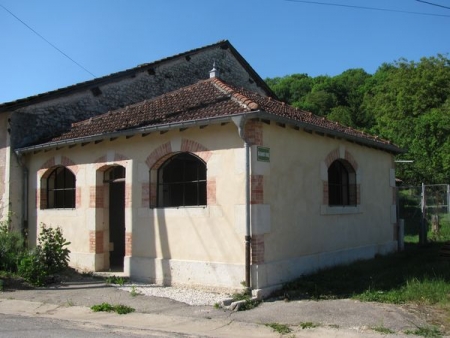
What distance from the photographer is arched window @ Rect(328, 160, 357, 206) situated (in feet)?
40.6

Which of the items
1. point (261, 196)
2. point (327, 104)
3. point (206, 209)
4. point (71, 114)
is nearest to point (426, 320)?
point (261, 196)

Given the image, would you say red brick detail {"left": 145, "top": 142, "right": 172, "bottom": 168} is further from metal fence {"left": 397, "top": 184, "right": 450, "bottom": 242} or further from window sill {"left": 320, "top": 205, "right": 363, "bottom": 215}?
metal fence {"left": 397, "top": 184, "right": 450, "bottom": 242}

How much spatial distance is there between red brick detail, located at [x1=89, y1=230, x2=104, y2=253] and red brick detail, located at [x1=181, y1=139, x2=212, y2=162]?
3476 mm

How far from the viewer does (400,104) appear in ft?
147

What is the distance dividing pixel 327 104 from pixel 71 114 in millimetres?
41312

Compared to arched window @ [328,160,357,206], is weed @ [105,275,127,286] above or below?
below

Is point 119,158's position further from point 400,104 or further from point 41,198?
point 400,104

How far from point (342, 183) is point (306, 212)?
2.71 m

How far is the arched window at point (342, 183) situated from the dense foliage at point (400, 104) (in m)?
16.4

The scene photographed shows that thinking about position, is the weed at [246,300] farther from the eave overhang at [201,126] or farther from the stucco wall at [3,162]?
the stucco wall at [3,162]

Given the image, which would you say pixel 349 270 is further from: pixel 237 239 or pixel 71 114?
pixel 71 114

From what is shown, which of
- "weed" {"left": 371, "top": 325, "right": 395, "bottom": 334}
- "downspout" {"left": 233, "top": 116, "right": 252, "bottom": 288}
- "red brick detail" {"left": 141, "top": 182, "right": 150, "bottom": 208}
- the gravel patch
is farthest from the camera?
"red brick detail" {"left": 141, "top": 182, "right": 150, "bottom": 208}

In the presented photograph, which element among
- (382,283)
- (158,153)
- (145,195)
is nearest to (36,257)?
(145,195)

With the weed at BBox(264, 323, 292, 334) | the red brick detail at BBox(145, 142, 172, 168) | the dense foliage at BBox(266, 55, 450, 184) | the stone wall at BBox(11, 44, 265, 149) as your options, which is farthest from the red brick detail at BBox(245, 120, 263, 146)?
the dense foliage at BBox(266, 55, 450, 184)
